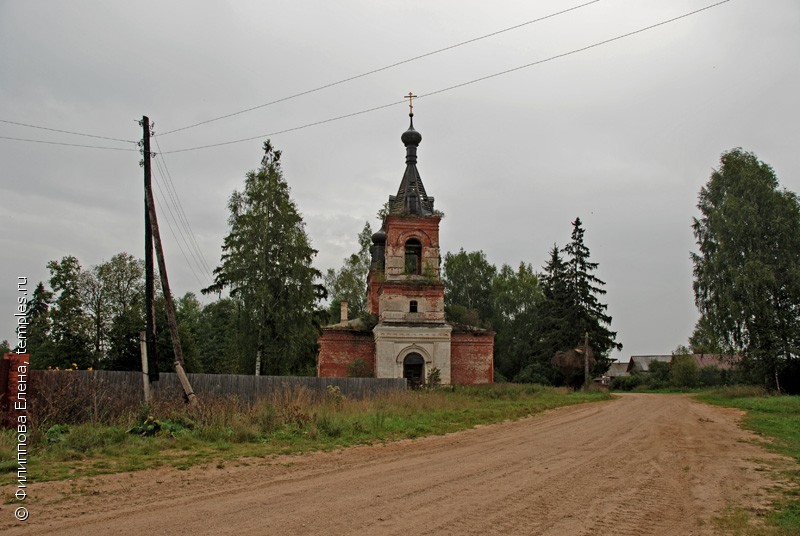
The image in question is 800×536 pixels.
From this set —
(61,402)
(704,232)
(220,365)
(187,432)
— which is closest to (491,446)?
(187,432)

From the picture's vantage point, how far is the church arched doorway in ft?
109

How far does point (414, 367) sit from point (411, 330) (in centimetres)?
218

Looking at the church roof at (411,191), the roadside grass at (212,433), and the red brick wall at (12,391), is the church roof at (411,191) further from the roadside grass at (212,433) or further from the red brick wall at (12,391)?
the red brick wall at (12,391)

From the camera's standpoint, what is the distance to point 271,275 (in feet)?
89.4

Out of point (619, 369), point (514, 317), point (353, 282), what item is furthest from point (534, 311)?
point (619, 369)

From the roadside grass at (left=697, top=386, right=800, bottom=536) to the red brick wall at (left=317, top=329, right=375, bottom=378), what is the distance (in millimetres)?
17610

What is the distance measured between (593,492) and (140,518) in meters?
5.20

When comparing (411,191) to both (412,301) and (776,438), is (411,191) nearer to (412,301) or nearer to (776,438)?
(412,301)

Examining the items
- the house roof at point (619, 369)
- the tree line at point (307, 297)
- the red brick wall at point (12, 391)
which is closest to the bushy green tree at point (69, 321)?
the tree line at point (307, 297)

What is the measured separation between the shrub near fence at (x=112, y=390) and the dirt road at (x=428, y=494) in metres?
5.69

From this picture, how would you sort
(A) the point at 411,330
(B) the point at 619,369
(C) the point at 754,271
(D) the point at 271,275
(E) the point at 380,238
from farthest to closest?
(B) the point at 619,369
(E) the point at 380,238
(A) the point at 411,330
(C) the point at 754,271
(D) the point at 271,275

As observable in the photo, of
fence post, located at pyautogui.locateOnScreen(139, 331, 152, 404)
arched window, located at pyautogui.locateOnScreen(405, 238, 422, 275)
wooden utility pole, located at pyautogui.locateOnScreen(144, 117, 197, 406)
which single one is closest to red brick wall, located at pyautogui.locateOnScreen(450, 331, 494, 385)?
arched window, located at pyautogui.locateOnScreen(405, 238, 422, 275)

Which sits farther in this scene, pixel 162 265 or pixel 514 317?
pixel 514 317

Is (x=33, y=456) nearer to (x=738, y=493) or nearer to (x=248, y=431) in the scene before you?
(x=248, y=431)
